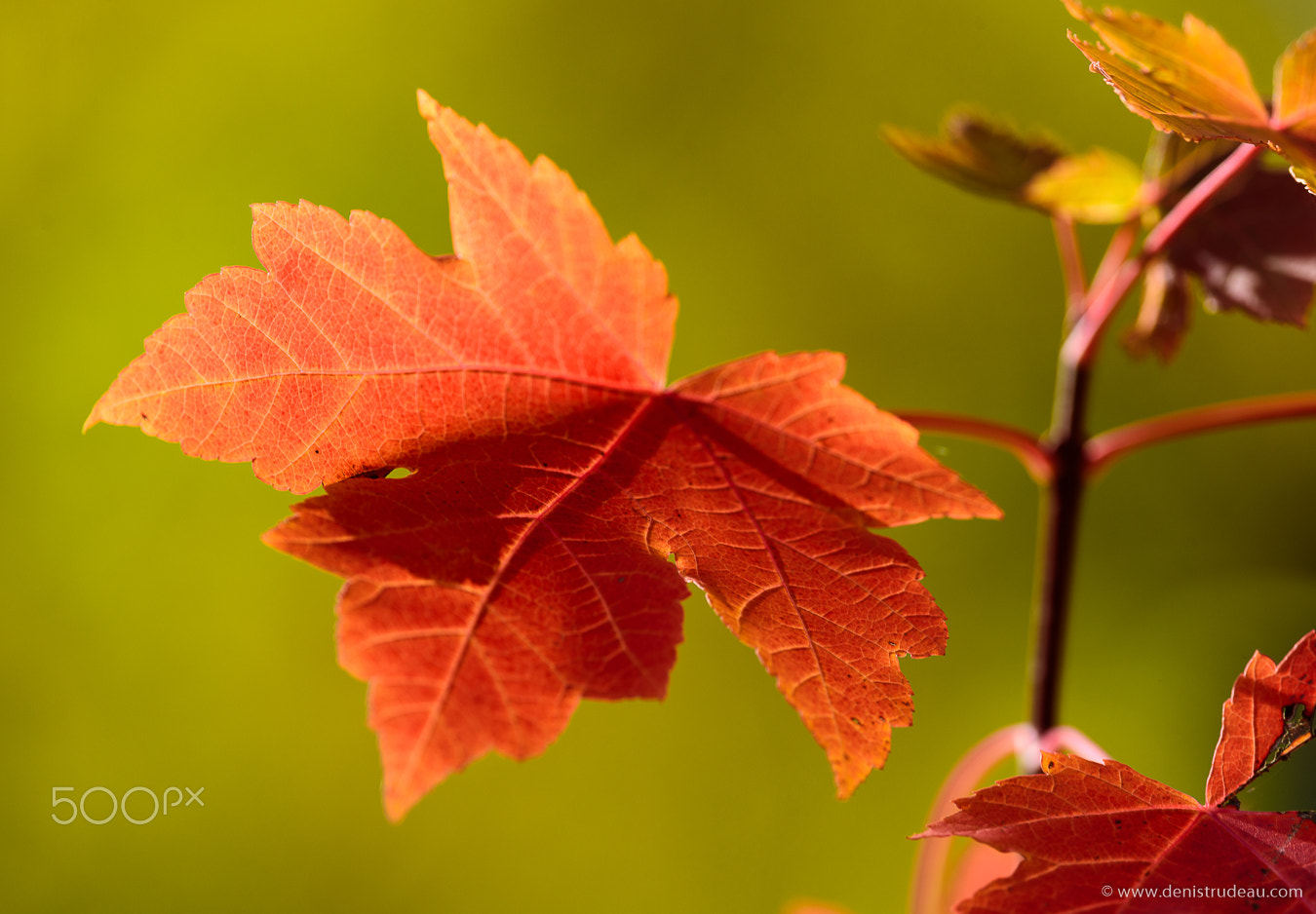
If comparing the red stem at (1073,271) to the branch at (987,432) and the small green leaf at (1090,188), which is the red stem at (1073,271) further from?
the branch at (987,432)

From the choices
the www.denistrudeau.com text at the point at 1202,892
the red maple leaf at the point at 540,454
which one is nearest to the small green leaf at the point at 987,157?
the red maple leaf at the point at 540,454

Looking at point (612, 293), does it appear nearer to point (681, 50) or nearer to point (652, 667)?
point (652, 667)

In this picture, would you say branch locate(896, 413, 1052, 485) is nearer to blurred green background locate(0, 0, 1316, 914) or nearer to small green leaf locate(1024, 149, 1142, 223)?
small green leaf locate(1024, 149, 1142, 223)

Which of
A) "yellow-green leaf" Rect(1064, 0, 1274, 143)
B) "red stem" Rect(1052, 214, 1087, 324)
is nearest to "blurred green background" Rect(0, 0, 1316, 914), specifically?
"red stem" Rect(1052, 214, 1087, 324)

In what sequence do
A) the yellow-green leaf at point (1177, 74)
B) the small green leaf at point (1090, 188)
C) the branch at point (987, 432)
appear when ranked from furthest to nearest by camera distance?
the small green leaf at point (1090, 188)
the branch at point (987, 432)
the yellow-green leaf at point (1177, 74)

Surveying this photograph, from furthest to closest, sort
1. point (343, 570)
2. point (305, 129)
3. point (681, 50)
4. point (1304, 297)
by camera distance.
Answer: point (681, 50) → point (305, 129) → point (1304, 297) → point (343, 570)

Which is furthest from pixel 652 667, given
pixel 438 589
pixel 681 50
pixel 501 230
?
pixel 681 50

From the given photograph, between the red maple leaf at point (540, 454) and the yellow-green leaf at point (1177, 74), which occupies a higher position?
the yellow-green leaf at point (1177, 74)
